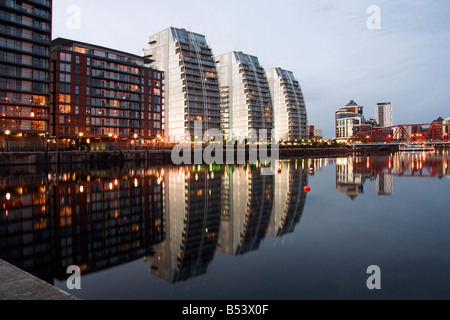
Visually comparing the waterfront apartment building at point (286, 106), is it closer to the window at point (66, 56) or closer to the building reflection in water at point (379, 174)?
the building reflection in water at point (379, 174)

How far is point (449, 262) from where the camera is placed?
10.2 metres

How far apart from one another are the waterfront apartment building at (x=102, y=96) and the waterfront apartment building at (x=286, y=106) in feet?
318

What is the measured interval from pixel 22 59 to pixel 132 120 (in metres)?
34.7

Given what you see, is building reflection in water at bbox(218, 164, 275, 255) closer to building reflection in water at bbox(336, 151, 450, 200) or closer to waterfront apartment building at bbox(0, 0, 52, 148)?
building reflection in water at bbox(336, 151, 450, 200)

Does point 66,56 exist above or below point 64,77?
above

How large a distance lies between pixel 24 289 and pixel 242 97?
507ft

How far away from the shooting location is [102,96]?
3669 inches

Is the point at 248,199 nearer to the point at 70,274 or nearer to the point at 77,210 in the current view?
the point at 77,210

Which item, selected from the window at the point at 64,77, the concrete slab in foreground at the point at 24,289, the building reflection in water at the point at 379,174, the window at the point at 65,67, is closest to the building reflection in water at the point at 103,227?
the concrete slab in foreground at the point at 24,289

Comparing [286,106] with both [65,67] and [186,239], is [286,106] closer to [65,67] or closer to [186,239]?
[65,67]

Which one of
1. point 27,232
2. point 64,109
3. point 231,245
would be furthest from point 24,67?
point 231,245

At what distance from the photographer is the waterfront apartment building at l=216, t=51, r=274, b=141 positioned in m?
156

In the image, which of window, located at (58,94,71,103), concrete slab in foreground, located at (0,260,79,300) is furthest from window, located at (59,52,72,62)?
concrete slab in foreground, located at (0,260,79,300)
